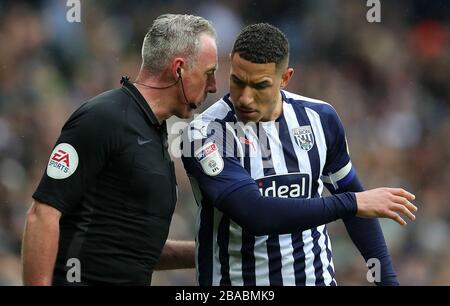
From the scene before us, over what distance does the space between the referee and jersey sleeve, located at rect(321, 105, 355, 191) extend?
0.59 metres

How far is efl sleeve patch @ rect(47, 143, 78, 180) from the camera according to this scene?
341 cm

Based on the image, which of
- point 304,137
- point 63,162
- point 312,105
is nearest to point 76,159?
point 63,162

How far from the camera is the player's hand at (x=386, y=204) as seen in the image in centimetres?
350

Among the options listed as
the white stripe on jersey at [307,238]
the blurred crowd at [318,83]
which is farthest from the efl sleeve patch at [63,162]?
the blurred crowd at [318,83]

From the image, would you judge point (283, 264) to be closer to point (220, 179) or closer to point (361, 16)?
point (220, 179)

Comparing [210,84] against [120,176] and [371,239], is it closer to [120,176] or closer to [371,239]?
[120,176]

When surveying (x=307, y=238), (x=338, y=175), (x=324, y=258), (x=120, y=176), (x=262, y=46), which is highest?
(x=262, y=46)

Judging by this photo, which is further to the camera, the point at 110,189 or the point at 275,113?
the point at 275,113

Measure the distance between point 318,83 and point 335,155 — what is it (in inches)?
190

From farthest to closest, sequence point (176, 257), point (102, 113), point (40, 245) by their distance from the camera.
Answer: point (176, 257) → point (102, 113) → point (40, 245)

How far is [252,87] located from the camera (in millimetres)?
3760

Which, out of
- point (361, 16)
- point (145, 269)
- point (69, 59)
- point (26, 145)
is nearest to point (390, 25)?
point (361, 16)

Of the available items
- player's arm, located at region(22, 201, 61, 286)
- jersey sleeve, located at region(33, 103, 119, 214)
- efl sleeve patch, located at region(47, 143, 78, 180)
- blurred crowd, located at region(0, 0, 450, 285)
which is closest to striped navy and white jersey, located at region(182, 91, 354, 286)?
jersey sleeve, located at region(33, 103, 119, 214)
